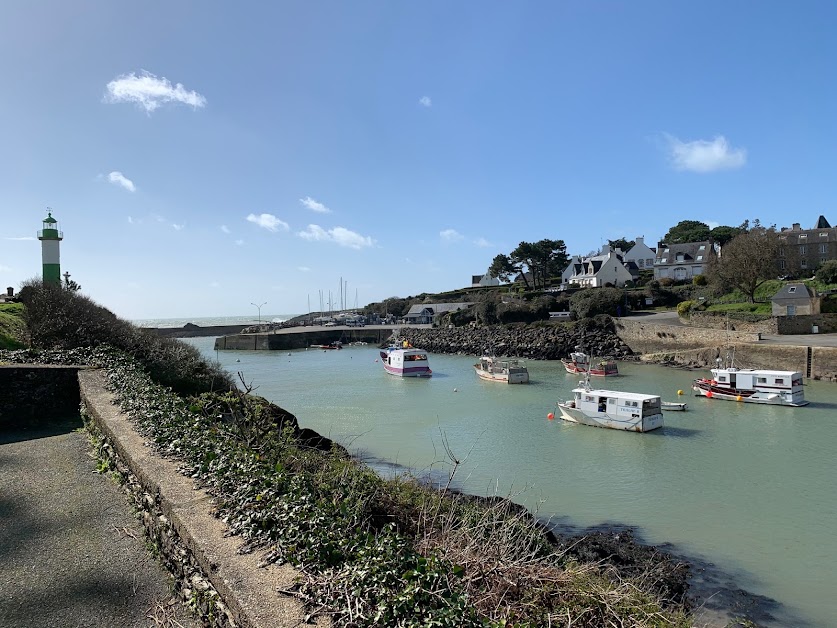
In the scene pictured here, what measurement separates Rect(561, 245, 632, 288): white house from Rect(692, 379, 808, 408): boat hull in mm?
51387

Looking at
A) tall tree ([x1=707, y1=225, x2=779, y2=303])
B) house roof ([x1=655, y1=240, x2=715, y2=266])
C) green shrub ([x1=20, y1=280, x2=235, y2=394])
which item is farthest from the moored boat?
house roof ([x1=655, y1=240, x2=715, y2=266])

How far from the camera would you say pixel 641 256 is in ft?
299

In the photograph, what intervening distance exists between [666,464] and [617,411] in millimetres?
4536

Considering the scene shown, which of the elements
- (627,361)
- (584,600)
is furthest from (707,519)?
(627,361)

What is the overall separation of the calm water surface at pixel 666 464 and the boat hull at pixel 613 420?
1.12ft

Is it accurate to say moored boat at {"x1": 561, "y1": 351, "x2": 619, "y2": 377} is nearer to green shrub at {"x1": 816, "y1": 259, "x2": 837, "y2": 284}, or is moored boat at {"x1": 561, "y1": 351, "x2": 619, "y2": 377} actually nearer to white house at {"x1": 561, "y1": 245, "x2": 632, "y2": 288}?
green shrub at {"x1": 816, "y1": 259, "x2": 837, "y2": 284}

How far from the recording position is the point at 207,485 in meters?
5.74

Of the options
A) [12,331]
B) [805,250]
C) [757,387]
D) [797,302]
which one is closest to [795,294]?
[797,302]

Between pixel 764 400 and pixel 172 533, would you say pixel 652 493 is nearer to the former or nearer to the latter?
pixel 172 533

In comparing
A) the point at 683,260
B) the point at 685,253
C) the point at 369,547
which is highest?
the point at 685,253

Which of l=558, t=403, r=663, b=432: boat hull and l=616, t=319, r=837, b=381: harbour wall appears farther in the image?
l=616, t=319, r=837, b=381: harbour wall

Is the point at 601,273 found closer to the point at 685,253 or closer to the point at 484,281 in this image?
the point at 685,253

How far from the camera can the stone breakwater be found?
50469 millimetres

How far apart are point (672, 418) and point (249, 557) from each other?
23.3m
